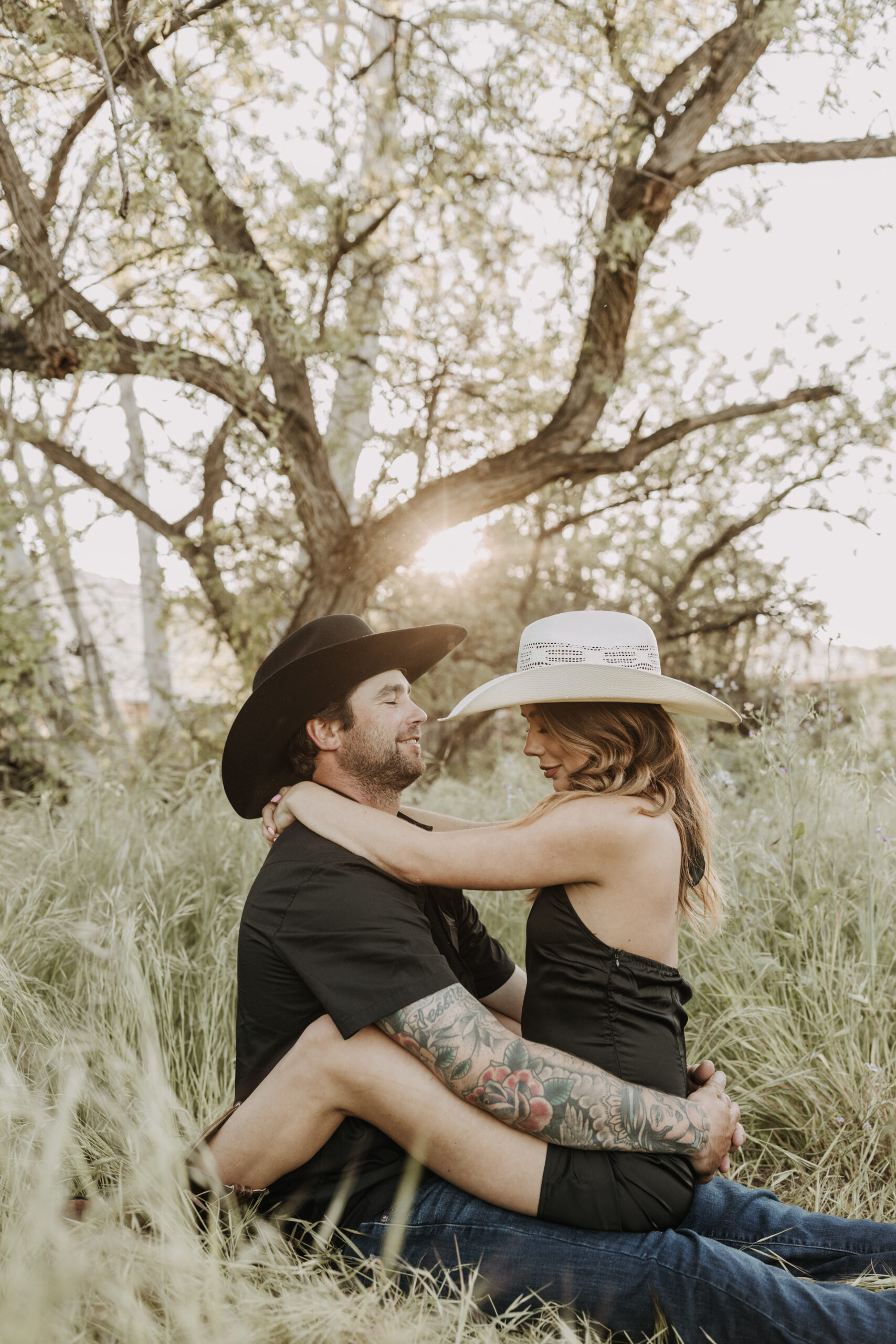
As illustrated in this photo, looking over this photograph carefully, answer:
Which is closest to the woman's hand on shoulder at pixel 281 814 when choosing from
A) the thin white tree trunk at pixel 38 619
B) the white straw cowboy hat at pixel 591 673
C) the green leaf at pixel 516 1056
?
the white straw cowboy hat at pixel 591 673

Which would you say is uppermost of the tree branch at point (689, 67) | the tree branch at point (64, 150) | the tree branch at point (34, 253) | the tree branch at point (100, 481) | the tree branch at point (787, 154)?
the tree branch at point (689, 67)

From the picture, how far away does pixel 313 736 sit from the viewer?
2855 mm

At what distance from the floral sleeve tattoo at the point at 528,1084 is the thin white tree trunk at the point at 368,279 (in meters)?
5.73

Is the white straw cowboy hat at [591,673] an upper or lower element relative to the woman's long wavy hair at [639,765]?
upper

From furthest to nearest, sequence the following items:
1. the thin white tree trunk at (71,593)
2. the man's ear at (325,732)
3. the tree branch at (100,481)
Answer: the thin white tree trunk at (71,593), the tree branch at (100,481), the man's ear at (325,732)

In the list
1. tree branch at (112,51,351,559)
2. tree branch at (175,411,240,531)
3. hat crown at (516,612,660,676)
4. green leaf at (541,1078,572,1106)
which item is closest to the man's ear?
hat crown at (516,612,660,676)

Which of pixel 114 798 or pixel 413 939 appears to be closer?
pixel 413 939

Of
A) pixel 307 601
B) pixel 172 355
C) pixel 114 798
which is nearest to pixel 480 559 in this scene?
pixel 307 601

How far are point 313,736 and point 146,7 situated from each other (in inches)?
172

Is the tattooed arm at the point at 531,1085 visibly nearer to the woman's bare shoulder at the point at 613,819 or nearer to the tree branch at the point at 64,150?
the woman's bare shoulder at the point at 613,819

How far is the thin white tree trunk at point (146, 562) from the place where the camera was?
10.3m

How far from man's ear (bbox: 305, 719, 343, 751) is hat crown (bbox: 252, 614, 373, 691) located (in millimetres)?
203

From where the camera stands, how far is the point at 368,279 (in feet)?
26.2

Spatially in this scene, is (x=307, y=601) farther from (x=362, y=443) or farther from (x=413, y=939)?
(x=413, y=939)
